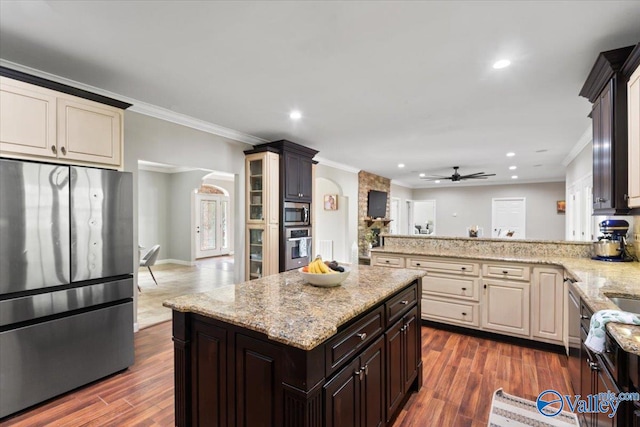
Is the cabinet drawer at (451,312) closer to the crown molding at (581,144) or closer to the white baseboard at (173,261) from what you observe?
the crown molding at (581,144)

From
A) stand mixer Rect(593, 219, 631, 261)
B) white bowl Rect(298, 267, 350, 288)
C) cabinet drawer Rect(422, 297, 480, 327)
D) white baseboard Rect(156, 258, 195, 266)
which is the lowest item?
white baseboard Rect(156, 258, 195, 266)

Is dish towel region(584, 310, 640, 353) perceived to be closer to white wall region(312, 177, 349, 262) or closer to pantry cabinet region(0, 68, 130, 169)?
pantry cabinet region(0, 68, 130, 169)

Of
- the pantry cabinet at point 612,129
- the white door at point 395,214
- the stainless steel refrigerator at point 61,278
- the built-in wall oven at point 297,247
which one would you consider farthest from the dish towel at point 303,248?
the white door at point 395,214

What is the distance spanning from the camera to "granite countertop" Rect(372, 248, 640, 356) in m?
1.12

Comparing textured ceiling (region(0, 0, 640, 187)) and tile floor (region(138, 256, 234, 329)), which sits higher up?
textured ceiling (region(0, 0, 640, 187))

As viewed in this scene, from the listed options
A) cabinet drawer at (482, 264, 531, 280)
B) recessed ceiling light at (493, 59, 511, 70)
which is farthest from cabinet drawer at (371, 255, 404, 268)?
recessed ceiling light at (493, 59, 511, 70)

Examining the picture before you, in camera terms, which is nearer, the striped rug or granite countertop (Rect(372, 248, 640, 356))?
granite countertop (Rect(372, 248, 640, 356))

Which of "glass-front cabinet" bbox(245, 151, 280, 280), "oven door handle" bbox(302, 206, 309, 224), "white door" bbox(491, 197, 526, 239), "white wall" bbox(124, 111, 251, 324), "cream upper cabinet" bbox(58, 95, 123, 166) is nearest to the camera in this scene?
"cream upper cabinet" bbox(58, 95, 123, 166)

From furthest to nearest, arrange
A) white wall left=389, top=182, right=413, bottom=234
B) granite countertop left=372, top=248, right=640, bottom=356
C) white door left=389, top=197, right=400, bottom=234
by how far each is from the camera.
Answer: white wall left=389, top=182, right=413, bottom=234, white door left=389, top=197, right=400, bottom=234, granite countertop left=372, top=248, right=640, bottom=356

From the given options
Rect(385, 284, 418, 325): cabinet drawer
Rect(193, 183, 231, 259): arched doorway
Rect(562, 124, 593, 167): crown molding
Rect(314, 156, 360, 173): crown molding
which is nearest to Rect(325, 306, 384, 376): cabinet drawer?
Rect(385, 284, 418, 325): cabinet drawer

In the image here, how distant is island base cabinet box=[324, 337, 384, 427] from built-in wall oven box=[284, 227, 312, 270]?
286cm

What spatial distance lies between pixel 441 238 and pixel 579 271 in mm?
1673

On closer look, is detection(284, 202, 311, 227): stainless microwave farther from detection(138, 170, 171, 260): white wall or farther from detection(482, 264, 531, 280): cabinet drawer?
detection(138, 170, 171, 260): white wall

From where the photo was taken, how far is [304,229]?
4.87 meters
